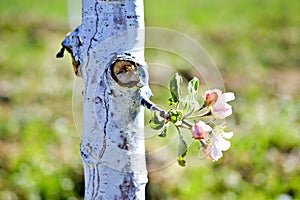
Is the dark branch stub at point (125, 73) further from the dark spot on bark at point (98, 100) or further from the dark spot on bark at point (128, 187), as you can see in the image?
the dark spot on bark at point (128, 187)

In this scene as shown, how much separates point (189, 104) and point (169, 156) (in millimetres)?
2053

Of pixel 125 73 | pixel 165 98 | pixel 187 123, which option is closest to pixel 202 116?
pixel 187 123

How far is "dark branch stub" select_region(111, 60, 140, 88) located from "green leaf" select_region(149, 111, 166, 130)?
0.24ft

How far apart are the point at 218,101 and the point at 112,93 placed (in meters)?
0.20

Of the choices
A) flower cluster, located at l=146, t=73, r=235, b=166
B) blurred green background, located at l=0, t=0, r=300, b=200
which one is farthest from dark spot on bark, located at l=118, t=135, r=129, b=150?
blurred green background, located at l=0, t=0, r=300, b=200

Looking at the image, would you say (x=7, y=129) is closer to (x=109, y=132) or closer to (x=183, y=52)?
(x=109, y=132)

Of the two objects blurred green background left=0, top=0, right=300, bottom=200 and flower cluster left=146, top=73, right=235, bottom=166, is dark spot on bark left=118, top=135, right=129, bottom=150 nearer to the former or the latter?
flower cluster left=146, top=73, right=235, bottom=166

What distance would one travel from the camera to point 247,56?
22.2ft

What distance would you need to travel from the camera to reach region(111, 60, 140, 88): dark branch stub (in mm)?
Result: 1122

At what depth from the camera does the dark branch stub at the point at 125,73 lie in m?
1.12

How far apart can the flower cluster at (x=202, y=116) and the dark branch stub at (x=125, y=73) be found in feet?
0.21

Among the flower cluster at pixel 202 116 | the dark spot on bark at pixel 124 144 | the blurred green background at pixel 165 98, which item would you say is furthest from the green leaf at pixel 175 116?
the blurred green background at pixel 165 98

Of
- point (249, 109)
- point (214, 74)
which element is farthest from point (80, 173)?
point (214, 74)

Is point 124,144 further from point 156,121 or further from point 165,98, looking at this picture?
point 165,98
